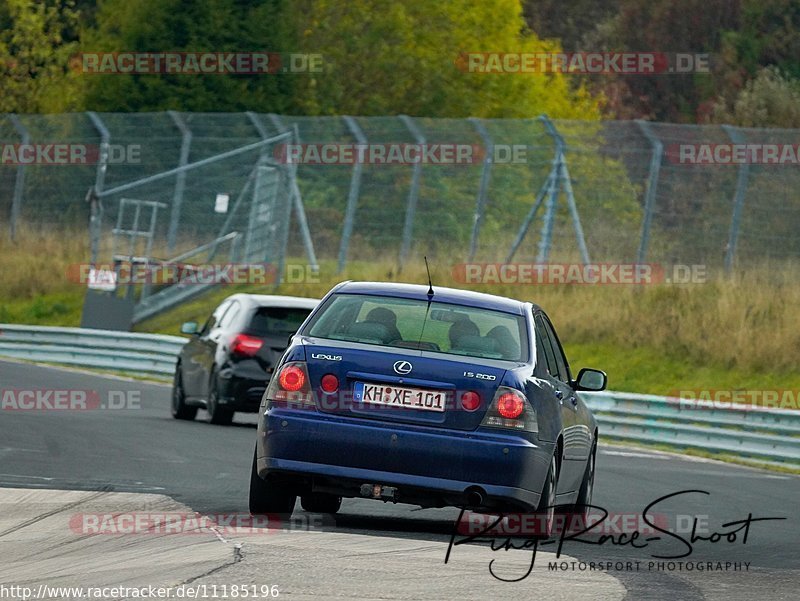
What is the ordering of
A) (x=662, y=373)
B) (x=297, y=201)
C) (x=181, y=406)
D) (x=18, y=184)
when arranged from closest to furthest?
(x=181, y=406), (x=662, y=373), (x=297, y=201), (x=18, y=184)

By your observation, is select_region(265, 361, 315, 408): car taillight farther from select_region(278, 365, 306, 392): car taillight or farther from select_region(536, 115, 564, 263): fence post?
select_region(536, 115, 564, 263): fence post

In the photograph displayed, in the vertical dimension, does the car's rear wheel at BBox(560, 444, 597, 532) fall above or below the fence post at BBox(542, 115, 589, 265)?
below

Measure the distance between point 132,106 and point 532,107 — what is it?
1579cm

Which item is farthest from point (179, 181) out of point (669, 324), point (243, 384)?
point (243, 384)

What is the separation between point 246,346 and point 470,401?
30.4 feet

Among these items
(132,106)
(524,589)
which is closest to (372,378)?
(524,589)

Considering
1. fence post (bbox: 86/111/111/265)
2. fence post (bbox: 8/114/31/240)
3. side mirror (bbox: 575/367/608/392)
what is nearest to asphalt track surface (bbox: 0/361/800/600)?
side mirror (bbox: 575/367/608/392)

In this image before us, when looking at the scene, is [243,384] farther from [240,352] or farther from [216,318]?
[216,318]

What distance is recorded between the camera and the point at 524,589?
872 cm

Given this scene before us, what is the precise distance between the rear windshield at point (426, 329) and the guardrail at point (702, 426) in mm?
9766

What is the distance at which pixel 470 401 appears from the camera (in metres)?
10.6

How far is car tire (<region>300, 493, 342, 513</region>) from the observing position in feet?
39.2

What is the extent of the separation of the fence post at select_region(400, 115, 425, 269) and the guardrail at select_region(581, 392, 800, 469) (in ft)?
36.3

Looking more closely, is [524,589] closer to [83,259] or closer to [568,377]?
[568,377]
